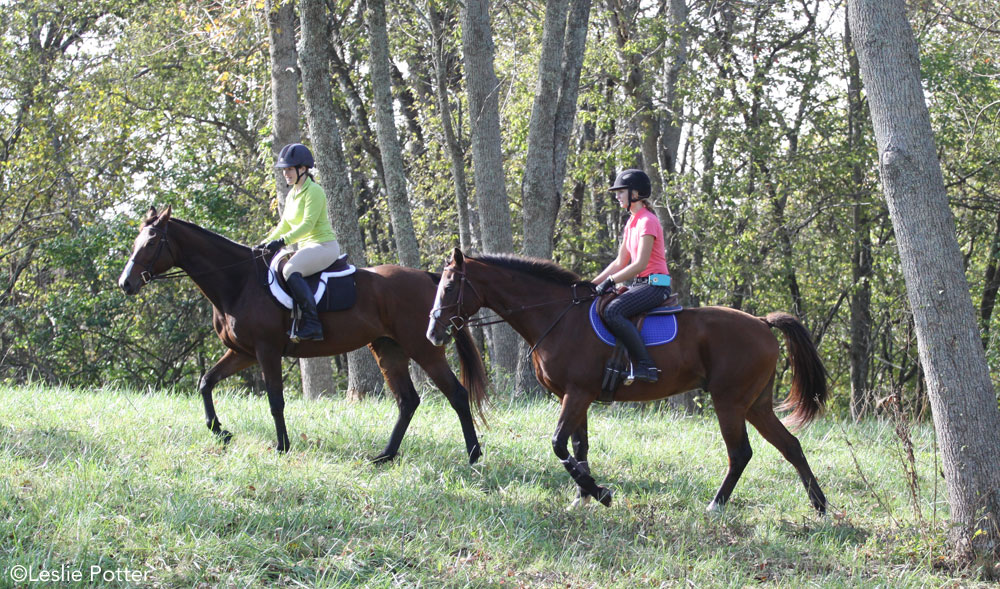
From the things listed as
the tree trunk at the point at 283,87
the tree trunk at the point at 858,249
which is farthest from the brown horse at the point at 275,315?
the tree trunk at the point at 858,249

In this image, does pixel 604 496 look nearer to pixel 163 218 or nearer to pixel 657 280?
pixel 657 280

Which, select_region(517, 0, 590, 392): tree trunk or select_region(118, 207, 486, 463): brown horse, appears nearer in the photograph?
select_region(118, 207, 486, 463): brown horse

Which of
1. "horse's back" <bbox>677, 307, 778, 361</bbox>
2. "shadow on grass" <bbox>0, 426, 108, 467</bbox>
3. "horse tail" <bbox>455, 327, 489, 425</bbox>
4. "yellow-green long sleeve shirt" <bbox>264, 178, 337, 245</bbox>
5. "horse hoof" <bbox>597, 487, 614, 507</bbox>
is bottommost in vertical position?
"horse hoof" <bbox>597, 487, 614, 507</bbox>

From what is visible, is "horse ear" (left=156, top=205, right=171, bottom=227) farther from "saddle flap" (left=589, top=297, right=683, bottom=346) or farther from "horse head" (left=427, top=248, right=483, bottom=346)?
"saddle flap" (left=589, top=297, right=683, bottom=346)

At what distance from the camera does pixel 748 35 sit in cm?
1902

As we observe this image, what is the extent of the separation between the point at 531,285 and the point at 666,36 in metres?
10.2

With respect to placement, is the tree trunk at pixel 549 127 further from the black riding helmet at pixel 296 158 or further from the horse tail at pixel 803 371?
the horse tail at pixel 803 371

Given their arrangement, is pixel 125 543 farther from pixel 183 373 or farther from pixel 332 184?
pixel 183 373

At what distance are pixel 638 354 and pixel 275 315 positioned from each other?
3564mm

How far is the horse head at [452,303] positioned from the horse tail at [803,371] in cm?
265

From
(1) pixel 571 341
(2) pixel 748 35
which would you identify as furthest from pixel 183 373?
(1) pixel 571 341

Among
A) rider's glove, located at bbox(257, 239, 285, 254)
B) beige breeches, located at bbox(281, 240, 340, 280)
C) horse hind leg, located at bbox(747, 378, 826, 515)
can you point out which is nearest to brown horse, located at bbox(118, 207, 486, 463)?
rider's glove, located at bbox(257, 239, 285, 254)

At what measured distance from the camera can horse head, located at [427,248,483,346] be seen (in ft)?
23.3

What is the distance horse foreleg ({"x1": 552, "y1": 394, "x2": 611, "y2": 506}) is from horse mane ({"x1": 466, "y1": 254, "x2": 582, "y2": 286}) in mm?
1082
